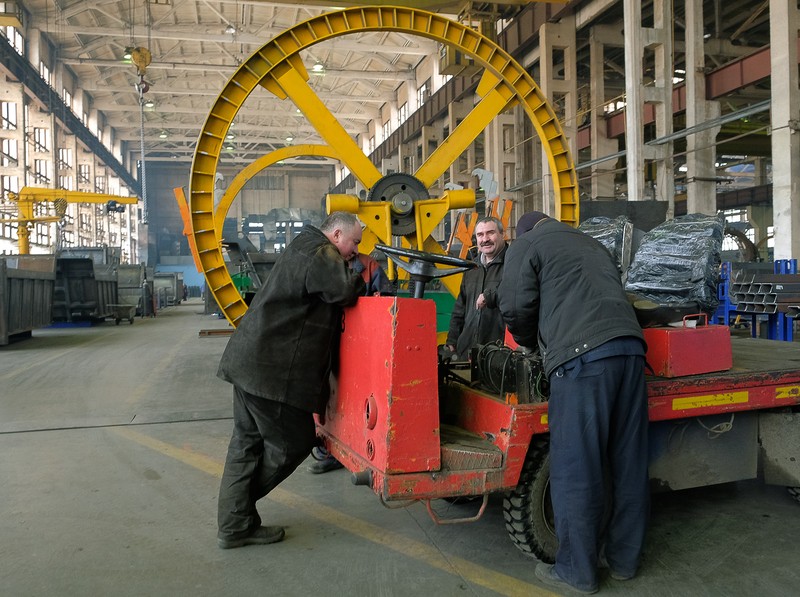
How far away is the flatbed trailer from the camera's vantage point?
2.35 meters

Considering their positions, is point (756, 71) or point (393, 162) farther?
point (393, 162)

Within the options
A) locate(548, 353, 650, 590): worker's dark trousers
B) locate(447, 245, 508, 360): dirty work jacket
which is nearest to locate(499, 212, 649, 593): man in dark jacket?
locate(548, 353, 650, 590): worker's dark trousers

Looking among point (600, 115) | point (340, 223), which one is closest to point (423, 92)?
point (600, 115)

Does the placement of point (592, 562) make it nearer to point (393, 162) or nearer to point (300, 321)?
point (300, 321)

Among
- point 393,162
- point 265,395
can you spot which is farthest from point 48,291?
point 393,162

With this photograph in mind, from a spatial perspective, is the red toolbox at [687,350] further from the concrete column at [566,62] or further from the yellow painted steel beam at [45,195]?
the yellow painted steel beam at [45,195]

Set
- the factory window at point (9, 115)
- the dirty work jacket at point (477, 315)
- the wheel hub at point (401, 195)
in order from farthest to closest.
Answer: the factory window at point (9, 115)
the wheel hub at point (401, 195)
the dirty work jacket at point (477, 315)

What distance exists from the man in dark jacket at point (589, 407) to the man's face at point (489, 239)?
158cm

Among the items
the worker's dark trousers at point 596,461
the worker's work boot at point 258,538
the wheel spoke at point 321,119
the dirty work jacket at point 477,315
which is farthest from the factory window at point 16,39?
the worker's dark trousers at point 596,461

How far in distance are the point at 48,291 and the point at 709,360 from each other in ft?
41.9

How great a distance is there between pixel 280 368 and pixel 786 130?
8.31m

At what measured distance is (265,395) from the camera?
8.95ft

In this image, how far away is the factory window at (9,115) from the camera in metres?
21.1

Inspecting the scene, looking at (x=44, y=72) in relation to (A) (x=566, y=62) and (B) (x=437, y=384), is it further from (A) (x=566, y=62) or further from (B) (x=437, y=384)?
(B) (x=437, y=384)
